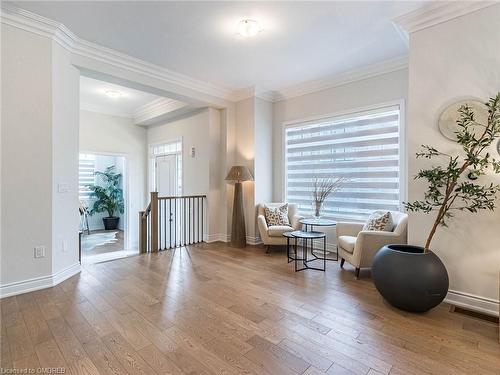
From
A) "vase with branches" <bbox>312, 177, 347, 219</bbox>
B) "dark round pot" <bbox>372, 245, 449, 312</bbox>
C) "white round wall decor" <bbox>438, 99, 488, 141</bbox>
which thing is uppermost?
"white round wall decor" <bbox>438, 99, 488, 141</bbox>

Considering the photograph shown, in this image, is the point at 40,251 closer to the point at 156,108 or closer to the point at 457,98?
the point at 156,108

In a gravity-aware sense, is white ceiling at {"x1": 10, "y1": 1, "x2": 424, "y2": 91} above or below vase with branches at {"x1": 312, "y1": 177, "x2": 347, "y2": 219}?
above

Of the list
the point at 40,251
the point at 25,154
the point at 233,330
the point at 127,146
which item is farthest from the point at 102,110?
the point at 233,330

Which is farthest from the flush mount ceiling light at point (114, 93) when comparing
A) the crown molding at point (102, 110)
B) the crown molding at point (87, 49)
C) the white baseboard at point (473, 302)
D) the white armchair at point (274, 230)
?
the white baseboard at point (473, 302)

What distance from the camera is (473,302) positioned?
2.43 metres

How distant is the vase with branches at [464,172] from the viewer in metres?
2.25

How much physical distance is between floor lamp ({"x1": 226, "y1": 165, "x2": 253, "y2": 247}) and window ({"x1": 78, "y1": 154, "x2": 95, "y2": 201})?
5.77 meters

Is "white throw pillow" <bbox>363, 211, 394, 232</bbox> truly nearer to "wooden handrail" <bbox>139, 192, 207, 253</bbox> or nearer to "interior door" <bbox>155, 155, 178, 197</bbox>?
"wooden handrail" <bbox>139, 192, 207, 253</bbox>

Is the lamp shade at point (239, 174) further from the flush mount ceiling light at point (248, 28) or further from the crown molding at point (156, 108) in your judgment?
the flush mount ceiling light at point (248, 28)

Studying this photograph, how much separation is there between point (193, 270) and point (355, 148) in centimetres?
312

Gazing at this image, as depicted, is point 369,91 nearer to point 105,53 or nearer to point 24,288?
point 105,53

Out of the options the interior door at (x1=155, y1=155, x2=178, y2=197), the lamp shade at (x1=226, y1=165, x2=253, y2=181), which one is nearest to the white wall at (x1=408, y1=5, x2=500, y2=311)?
the lamp shade at (x1=226, y1=165, x2=253, y2=181)

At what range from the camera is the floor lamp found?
476 centimetres

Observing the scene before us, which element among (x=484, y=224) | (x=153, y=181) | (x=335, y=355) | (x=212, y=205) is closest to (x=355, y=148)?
(x=484, y=224)
